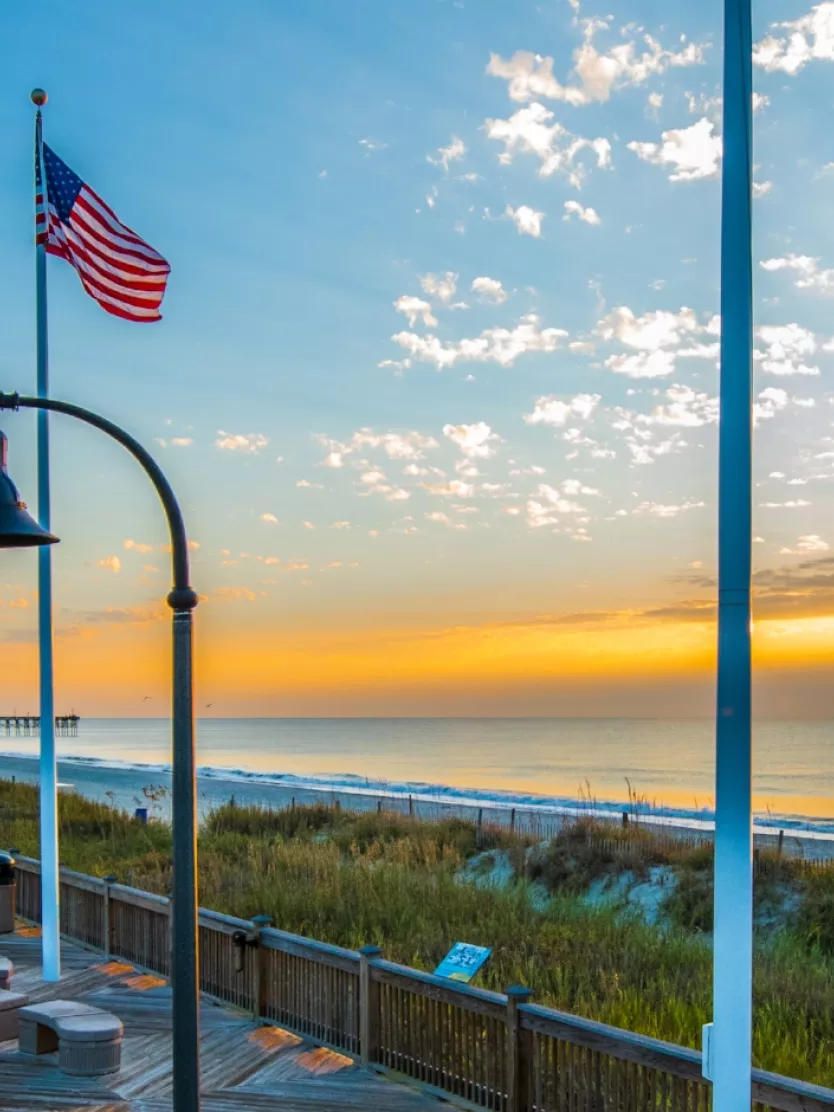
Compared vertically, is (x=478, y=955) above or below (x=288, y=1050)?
above

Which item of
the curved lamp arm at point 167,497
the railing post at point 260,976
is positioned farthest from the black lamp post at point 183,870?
the railing post at point 260,976

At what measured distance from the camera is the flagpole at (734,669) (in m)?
4.12

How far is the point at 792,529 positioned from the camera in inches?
243

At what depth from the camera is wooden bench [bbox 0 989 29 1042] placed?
27.6ft

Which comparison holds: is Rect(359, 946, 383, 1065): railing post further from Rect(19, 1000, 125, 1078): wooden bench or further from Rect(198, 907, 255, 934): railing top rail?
Rect(19, 1000, 125, 1078): wooden bench

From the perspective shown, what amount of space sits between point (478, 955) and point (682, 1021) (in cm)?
200

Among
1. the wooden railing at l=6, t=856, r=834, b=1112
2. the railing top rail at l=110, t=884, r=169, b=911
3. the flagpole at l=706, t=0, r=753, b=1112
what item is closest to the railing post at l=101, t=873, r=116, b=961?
the railing top rail at l=110, t=884, r=169, b=911

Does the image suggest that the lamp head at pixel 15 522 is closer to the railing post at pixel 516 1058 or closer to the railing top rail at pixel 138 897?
the railing post at pixel 516 1058

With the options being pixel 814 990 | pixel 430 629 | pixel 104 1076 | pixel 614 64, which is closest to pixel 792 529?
pixel 614 64

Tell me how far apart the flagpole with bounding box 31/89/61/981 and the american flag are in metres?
0.33

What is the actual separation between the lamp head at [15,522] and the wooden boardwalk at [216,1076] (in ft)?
14.5

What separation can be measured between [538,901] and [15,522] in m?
11.5

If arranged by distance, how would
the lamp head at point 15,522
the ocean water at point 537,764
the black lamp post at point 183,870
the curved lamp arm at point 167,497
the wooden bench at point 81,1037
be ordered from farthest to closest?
the ocean water at point 537,764
the wooden bench at point 81,1037
the curved lamp arm at point 167,497
the black lamp post at point 183,870
the lamp head at point 15,522

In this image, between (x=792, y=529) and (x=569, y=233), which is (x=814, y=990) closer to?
(x=792, y=529)
